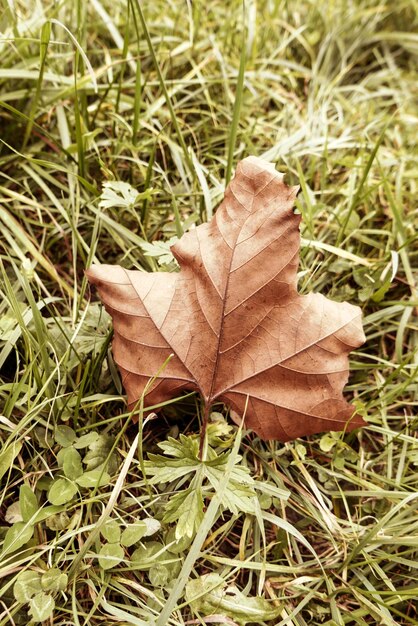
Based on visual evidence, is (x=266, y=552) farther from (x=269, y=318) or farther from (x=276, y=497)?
(x=269, y=318)

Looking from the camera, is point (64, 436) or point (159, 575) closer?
point (159, 575)

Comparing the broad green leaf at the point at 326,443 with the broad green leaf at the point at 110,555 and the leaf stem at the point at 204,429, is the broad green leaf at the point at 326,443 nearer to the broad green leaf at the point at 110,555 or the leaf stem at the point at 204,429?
the leaf stem at the point at 204,429

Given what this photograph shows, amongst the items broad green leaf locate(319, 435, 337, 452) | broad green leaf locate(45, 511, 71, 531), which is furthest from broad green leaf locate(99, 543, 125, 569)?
broad green leaf locate(319, 435, 337, 452)

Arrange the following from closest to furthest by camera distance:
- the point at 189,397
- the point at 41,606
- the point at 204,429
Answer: the point at 41,606 < the point at 204,429 < the point at 189,397

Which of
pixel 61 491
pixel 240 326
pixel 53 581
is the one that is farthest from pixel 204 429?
pixel 53 581

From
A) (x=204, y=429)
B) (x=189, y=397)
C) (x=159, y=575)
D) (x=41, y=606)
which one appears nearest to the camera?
(x=41, y=606)

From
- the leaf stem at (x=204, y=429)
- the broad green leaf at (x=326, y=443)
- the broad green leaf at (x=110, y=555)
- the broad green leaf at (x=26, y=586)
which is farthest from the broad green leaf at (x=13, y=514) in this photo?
the broad green leaf at (x=326, y=443)

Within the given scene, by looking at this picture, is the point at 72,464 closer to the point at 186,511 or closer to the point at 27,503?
the point at 27,503
